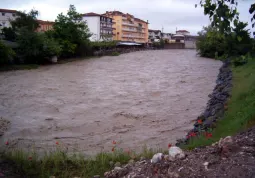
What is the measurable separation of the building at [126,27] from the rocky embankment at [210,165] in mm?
74904

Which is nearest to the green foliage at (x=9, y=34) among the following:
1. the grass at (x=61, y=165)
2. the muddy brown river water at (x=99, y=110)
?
the muddy brown river water at (x=99, y=110)

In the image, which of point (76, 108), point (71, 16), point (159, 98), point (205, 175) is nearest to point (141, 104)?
point (159, 98)

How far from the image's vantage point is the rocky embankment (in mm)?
3209

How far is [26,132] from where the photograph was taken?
9.71 meters

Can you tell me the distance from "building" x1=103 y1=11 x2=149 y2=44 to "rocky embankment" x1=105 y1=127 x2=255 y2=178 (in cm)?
7490

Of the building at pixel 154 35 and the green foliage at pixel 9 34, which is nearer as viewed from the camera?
the green foliage at pixel 9 34

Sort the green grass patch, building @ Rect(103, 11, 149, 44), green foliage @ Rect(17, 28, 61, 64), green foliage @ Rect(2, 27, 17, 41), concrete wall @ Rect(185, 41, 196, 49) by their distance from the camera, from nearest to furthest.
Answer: the green grass patch < green foliage @ Rect(17, 28, 61, 64) < green foliage @ Rect(2, 27, 17, 41) < building @ Rect(103, 11, 149, 44) < concrete wall @ Rect(185, 41, 196, 49)

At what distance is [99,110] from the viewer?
12.6 metres

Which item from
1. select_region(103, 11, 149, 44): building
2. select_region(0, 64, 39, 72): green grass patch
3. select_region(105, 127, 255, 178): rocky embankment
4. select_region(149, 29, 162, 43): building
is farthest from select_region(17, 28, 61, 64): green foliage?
select_region(149, 29, 162, 43): building

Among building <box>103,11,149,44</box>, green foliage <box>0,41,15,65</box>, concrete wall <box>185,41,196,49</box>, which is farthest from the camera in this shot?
concrete wall <box>185,41,196,49</box>

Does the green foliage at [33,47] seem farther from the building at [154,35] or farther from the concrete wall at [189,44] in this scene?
the building at [154,35]

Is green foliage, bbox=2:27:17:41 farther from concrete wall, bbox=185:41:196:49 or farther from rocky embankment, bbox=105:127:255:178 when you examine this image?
concrete wall, bbox=185:41:196:49

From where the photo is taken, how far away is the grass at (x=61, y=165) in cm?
526

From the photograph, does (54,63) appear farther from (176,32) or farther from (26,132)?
(176,32)
